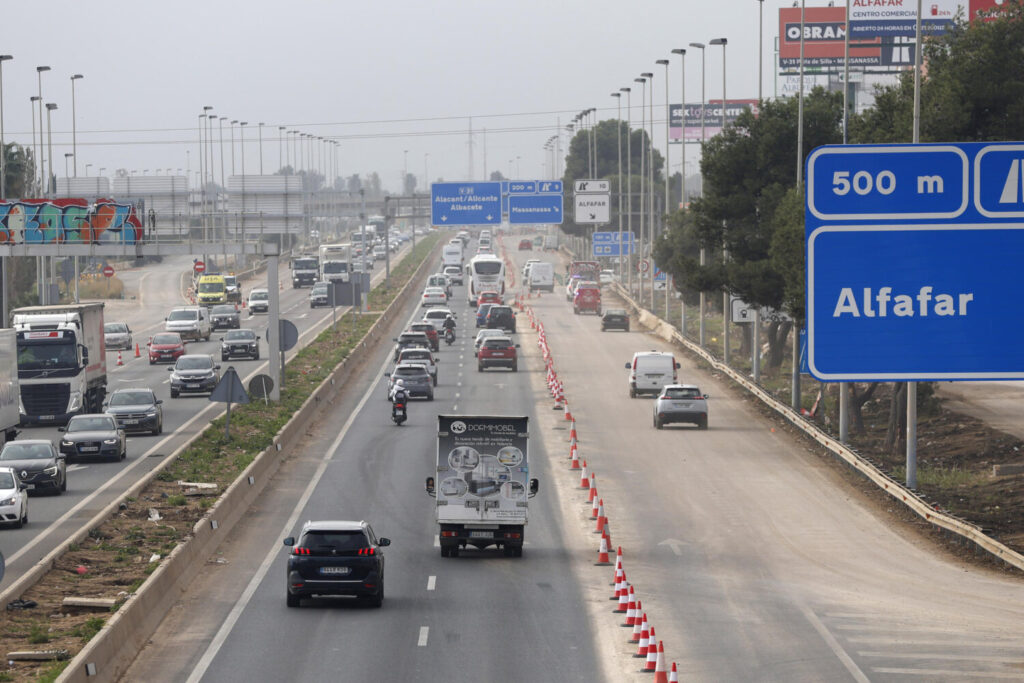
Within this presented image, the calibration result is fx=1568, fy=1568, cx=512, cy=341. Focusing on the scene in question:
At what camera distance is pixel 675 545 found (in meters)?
30.6

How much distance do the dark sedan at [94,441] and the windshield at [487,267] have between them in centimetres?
6404

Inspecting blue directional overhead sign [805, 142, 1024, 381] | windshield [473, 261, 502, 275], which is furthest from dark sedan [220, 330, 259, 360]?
blue directional overhead sign [805, 142, 1024, 381]

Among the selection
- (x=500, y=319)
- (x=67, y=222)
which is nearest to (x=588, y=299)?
(x=500, y=319)

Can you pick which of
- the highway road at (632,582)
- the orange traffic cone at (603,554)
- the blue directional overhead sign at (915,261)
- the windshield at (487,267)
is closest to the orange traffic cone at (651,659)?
the highway road at (632,582)

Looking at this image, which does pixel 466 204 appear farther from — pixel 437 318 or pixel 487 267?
pixel 437 318

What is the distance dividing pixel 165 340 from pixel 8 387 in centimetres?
3454

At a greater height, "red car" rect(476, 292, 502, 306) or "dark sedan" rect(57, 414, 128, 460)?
"red car" rect(476, 292, 502, 306)

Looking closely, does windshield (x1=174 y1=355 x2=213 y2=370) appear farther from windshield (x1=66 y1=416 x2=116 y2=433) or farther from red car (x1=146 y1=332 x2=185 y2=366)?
windshield (x1=66 y1=416 x2=116 y2=433)

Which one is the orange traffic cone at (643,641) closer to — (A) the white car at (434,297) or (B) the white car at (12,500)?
(B) the white car at (12,500)

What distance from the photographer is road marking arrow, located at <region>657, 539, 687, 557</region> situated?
2983 centimetres

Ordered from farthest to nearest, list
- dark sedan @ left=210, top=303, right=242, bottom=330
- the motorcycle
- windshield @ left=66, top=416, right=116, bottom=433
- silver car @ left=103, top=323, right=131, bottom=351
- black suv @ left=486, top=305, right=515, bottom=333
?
dark sedan @ left=210, top=303, right=242, bottom=330 → black suv @ left=486, top=305, right=515, bottom=333 → silver car @ left=103, top=323, right=131, bottom=351 → the motorcycle → windshield @ left=66, top=416, right=116, bottom=433

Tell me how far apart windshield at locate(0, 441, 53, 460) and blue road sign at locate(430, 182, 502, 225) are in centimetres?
6152

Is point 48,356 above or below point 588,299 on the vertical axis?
above

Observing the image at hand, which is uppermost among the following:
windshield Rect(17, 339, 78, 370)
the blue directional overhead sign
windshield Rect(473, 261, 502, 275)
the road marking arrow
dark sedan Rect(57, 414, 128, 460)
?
the blue directional overhead sign
